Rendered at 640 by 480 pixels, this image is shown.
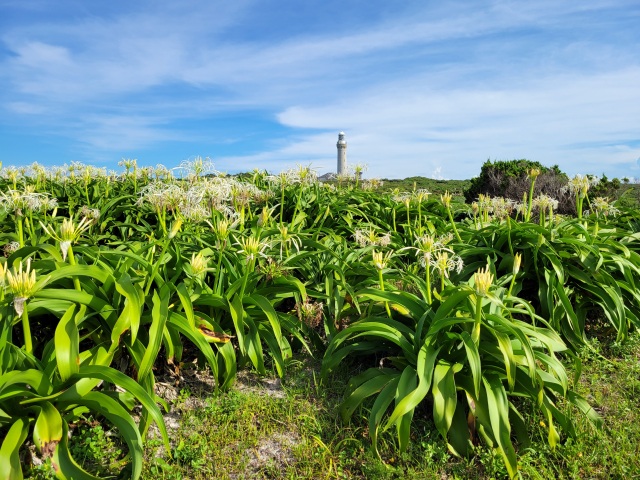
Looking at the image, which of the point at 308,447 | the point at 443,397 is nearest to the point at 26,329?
the point at 308,447

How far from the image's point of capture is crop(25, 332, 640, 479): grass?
2.81 meters

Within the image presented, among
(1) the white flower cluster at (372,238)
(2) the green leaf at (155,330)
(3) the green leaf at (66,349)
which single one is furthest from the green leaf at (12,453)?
(1) the white flower cluster at (372,238)

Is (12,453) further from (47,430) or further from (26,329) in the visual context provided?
(26,329)

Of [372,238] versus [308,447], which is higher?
[372,238]

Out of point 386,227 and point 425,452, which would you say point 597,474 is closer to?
point 425,452

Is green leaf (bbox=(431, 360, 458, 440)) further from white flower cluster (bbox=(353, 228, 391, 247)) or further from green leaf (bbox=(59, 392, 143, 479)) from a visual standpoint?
green leaf (bbox=(59, 392, 143, 479))

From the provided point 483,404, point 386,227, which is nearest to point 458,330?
point 483,404

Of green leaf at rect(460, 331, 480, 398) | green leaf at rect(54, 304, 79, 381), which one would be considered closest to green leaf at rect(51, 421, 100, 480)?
green leaf at rect(54, 304, 79, 381)

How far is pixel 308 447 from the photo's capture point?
2967 mm

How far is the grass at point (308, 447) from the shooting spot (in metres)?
2.81

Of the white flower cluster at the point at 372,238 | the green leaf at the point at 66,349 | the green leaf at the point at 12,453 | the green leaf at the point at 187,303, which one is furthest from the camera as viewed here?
the white flower cluster at the point at 372,238

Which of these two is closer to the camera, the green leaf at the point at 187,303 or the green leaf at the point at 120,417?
the green leaf at the point at 120,417

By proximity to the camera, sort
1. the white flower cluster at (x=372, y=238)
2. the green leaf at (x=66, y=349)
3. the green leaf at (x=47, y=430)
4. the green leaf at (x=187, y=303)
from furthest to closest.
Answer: the white flower cluster at (x=372, y=238)
the green leaf at (x=187, y=303)
the green leaf at (x=66, y=349)
the green leaf at (x=47, y=430)

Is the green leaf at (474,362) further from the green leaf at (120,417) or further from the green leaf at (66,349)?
the green leaf at (66,349)
